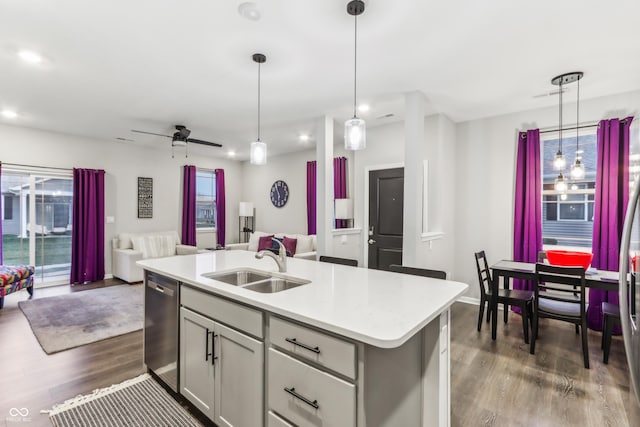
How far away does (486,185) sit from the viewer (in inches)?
175

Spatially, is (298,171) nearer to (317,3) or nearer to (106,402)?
(317,3)

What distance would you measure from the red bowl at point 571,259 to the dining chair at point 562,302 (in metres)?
0.22

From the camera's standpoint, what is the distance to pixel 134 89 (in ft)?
11.5

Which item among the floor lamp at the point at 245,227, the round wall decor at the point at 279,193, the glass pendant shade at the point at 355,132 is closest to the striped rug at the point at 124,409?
the glass pendant shade at the point at 355,132

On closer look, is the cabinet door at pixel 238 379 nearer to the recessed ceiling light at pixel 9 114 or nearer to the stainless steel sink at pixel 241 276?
the stainless steel sink at pixel 241 276

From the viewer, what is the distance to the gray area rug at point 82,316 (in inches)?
126

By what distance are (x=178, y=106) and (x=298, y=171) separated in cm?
312

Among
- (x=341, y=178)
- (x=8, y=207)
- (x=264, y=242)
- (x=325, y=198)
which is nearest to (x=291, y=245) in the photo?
(x=264, y=242)

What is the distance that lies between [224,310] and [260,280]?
477 mm

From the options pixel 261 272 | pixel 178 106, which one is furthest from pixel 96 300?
pixel 261 272

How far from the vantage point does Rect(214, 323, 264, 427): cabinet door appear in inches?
60.9

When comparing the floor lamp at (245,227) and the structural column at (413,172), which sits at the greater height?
the structural column at (413,172)

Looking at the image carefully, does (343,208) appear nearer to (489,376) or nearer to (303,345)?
(489,376)

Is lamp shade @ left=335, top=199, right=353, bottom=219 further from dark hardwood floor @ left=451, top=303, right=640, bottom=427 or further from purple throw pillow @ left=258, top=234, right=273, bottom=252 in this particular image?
dark hardwood floor @ left=451, top=303, right=640, bottom=427
